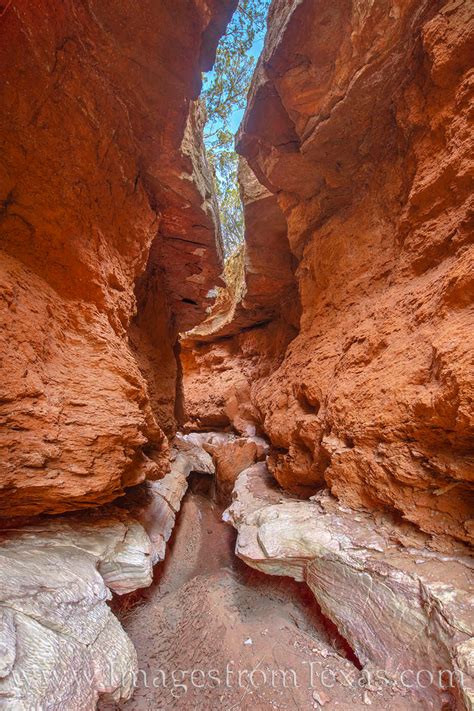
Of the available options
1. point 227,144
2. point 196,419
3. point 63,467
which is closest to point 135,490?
point 63,467

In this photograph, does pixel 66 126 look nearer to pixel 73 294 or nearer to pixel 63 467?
pixel 73 294

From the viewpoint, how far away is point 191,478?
7.27 m

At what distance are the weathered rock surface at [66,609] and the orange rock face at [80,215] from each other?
1.25ft

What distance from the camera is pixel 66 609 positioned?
199cm

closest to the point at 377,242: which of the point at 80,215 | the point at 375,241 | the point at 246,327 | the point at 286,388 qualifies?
the point at 375,241

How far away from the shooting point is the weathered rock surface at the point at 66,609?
1.51m

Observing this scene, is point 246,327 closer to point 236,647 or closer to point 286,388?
point 286,388

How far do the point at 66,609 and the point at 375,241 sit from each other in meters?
5.01

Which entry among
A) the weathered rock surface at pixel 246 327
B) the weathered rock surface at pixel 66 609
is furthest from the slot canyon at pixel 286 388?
the weathered rock surface at pixel 246 327

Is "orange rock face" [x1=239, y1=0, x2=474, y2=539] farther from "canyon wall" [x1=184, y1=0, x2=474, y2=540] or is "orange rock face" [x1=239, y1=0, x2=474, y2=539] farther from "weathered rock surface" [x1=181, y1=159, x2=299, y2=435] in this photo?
"weathered rock surface" [x1=181, y1=159, x2=299, y2=435]

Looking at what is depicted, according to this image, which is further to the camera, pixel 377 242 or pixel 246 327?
pixel 246 327

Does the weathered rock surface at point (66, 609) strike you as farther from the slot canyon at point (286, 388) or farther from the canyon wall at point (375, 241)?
the canyon wall at point (375, 241)

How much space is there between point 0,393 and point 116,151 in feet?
10.8

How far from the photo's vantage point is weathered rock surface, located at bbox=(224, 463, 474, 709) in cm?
178
